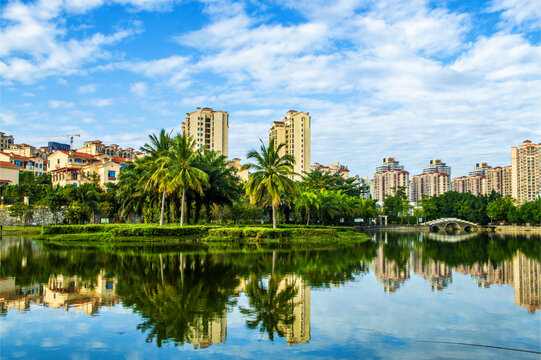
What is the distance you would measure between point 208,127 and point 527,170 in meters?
123

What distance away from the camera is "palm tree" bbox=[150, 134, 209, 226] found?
1369 inches

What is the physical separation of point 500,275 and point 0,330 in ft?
61.4

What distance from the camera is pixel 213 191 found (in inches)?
1620

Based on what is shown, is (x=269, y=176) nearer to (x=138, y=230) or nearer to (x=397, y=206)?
(x=138, y=230)

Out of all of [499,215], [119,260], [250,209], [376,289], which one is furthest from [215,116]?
[376,289]

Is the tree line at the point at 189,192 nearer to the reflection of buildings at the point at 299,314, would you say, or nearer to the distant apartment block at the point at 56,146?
the reflection of buildings at the point at 299,314

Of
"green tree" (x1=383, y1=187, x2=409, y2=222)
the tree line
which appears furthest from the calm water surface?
"green tree" (x1=383, y1=187, x2=409, y2=222)

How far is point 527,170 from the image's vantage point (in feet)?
514

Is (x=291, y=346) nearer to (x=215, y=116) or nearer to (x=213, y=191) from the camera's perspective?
(x=213, y=191)

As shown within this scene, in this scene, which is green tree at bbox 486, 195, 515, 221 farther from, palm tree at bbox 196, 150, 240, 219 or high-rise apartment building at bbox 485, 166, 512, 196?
palm tree at bbox 196, 150, 240, 219

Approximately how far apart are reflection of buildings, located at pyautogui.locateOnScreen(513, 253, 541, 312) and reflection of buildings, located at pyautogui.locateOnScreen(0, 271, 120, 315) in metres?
12.3

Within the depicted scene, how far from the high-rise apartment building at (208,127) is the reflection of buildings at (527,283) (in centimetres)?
10675

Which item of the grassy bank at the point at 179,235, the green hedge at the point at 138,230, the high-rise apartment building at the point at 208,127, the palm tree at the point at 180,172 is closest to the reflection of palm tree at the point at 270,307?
the grassy bank at the point at 179,235

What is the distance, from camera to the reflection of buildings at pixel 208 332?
27.1 feet
